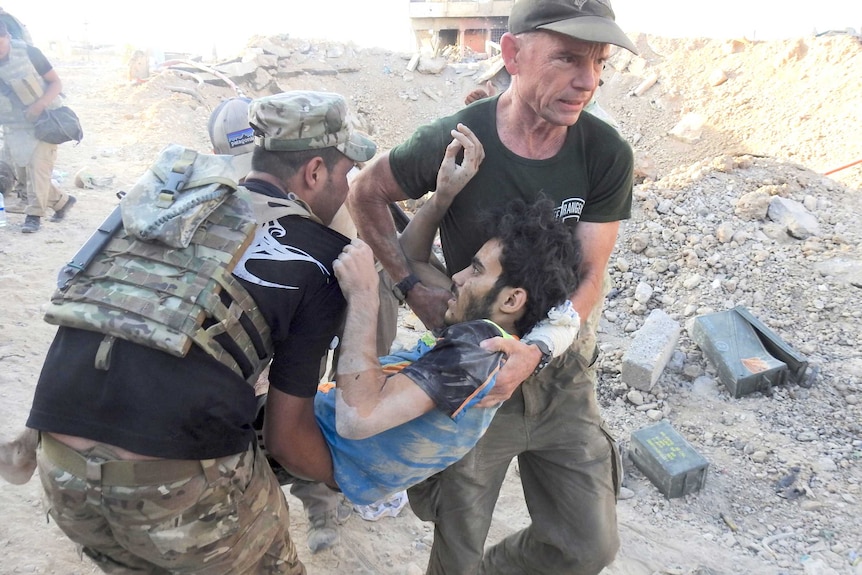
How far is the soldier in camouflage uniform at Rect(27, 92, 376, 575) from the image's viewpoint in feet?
5.77

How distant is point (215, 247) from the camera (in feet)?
5.99

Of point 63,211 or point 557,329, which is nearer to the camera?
point 557,329

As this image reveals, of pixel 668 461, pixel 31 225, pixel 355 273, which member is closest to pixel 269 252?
pixel 355 273

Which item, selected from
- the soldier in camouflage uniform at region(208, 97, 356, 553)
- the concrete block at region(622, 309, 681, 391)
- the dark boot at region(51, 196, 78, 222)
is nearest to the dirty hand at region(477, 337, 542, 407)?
the soldier in camouflage uniform at region(208, 97, 356, 553)

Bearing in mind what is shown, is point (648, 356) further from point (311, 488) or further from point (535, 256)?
point (535, 256)

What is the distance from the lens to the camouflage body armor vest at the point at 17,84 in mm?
6414

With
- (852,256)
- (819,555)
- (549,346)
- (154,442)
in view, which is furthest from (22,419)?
(852,256)

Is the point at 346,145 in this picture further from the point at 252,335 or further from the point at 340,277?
the point at 252,335

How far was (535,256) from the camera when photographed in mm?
2283

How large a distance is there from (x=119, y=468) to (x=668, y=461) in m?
3.20

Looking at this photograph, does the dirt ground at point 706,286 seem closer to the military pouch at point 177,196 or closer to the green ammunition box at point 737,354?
the green ammunition box at point 737,354

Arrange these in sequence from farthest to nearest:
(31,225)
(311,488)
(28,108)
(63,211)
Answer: (63,211), (31,225), (28,108), (311,488)

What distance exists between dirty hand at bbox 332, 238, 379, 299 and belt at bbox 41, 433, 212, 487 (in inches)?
26.7

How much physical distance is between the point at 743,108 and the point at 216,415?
1168 cm
